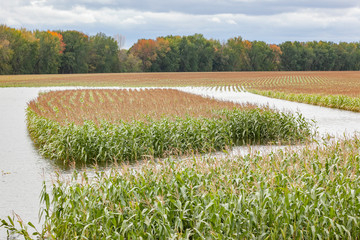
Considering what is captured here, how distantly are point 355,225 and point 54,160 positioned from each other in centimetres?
1043

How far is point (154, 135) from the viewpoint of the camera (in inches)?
571

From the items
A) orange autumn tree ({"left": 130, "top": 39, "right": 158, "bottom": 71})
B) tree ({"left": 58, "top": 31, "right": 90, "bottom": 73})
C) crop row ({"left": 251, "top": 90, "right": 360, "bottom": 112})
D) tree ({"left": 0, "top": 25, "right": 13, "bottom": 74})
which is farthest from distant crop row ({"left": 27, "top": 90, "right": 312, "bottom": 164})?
orange autumn tree ({"left": 130, "top": 39, "right": 158, "bottom": 71})

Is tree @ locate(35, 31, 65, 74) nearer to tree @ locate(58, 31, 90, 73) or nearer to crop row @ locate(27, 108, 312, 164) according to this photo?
tree @ locate(58, 31, 90, 73)

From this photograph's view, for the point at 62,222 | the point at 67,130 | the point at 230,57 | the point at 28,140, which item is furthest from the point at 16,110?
the point at 230,57

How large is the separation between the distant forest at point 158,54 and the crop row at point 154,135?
90.0 meters

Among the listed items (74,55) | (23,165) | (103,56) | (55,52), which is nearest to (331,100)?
(23,165)

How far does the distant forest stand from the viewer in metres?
105

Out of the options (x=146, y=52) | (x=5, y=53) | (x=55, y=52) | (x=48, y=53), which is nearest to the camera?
(x=5, y=53)

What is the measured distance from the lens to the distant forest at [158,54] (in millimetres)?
105312

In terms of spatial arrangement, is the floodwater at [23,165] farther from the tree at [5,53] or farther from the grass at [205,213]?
the tree at [5,53]

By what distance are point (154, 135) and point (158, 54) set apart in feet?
401

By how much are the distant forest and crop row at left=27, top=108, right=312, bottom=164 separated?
295ft

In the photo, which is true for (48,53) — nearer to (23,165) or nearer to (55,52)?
(55,52)

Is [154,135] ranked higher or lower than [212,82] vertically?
higher
